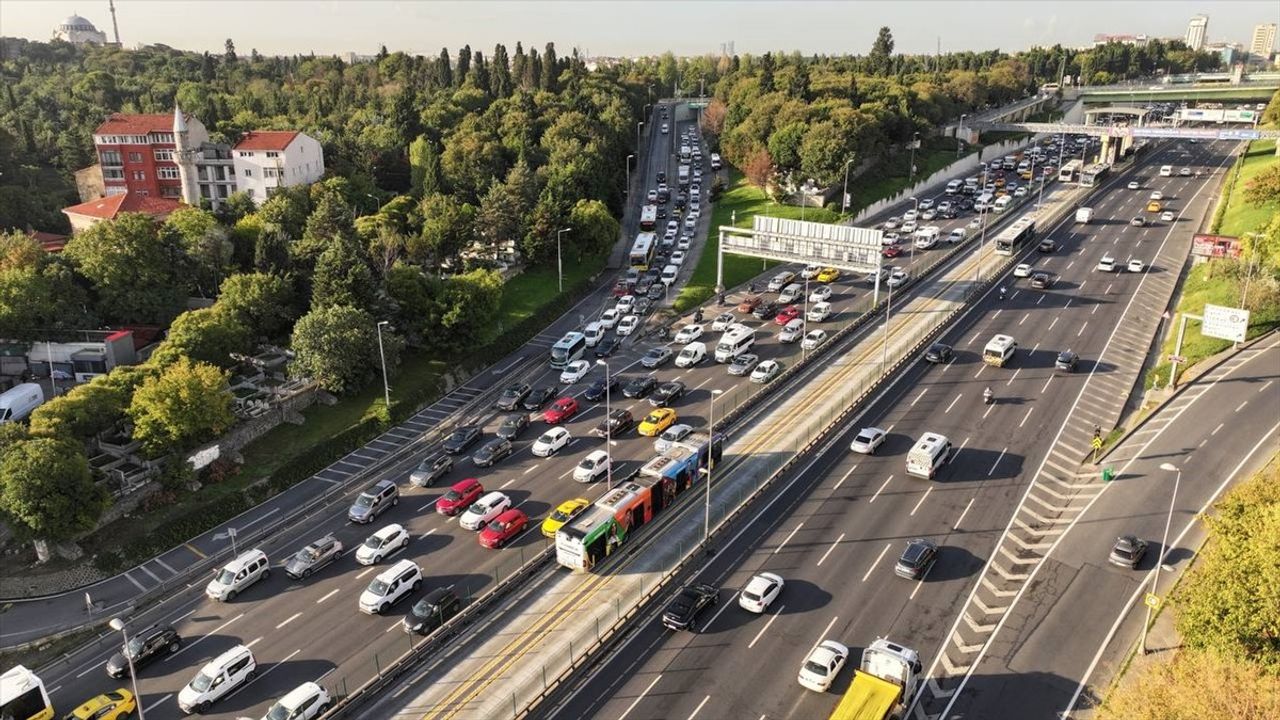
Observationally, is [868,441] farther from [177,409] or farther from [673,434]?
[177,409]

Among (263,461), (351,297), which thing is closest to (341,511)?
(263,461)

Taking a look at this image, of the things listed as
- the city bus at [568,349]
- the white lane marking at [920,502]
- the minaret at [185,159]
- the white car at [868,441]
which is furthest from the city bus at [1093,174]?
the minaret at [185,159]

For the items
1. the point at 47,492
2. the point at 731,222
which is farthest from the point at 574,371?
the point at 731,222

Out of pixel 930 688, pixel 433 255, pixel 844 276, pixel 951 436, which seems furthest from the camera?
pixel 844 276

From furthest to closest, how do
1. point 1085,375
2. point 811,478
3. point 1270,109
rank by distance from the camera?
point 1270,109
point 1085,375
point 811,478

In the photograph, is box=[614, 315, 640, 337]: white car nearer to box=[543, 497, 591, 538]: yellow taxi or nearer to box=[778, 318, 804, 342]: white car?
box=[778, 318, 804, 342]: white car

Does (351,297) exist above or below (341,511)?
above

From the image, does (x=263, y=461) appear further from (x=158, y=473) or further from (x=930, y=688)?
(x=930, y=688)

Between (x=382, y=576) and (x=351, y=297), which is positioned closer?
(x=382, y=576)
